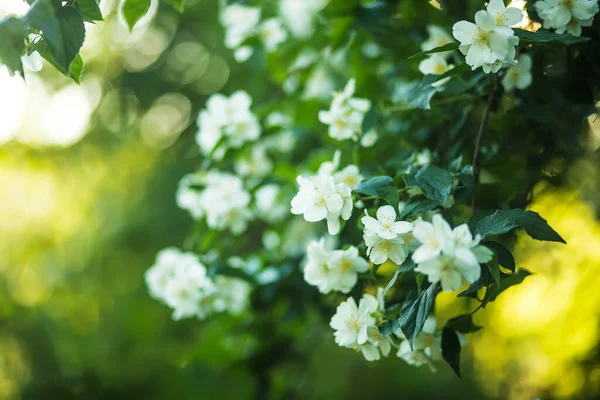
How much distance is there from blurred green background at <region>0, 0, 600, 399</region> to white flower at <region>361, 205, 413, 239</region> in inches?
52.6

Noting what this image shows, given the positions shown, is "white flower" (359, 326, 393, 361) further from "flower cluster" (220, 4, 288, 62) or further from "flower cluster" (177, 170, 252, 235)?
"flower cluster" (220, 4, 288, 62)

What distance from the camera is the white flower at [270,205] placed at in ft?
4.83

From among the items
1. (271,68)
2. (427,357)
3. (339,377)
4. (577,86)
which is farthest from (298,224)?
(339,377)

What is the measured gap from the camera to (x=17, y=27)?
2.05ft

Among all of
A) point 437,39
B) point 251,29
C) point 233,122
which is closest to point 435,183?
point 437,39

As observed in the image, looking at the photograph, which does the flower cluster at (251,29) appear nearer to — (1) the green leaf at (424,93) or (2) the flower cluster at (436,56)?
(2) the flower cluster at (436,56)

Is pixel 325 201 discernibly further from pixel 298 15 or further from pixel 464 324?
pixel 298 15

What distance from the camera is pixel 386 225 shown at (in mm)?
708

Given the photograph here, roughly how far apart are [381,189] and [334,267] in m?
0.19

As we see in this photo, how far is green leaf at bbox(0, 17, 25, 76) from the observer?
0.62 meters

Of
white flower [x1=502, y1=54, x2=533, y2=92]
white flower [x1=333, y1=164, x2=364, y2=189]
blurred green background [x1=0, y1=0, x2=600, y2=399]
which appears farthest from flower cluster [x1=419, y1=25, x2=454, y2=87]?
blurred green background [x1=0, y1=0, x2=600, y2=399]

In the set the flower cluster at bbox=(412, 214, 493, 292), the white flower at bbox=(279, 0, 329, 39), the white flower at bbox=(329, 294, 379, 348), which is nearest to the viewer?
the flower cluster at bbox=(412, 214, 493, 292)

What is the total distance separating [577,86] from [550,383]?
1.28m

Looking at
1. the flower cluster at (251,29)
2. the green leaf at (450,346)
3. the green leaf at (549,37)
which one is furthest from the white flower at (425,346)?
the flower cluster at (251,29)
